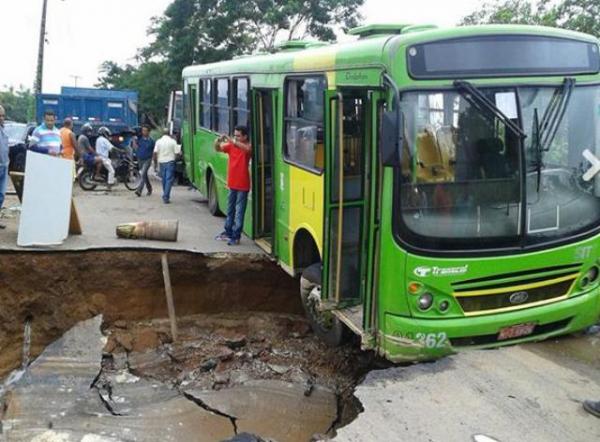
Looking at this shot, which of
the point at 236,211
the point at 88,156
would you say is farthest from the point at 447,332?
the point at 88,156

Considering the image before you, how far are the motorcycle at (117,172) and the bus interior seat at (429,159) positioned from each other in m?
10.7

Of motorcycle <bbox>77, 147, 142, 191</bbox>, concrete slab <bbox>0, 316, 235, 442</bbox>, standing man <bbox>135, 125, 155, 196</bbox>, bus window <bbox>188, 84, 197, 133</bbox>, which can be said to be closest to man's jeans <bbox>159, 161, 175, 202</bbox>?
bus window <bbox>188, 84, 197, 133</bbox>

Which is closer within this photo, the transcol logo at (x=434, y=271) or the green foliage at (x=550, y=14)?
the transcol logo at (x=434, y=271)

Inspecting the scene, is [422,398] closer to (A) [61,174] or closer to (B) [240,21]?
(A) [61,174]

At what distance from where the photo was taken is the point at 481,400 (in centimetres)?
471

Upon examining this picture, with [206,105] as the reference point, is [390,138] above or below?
below

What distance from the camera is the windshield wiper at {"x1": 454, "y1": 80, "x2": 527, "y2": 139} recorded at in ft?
15.5

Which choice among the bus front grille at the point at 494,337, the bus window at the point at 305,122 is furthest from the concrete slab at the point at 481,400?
the bus window at the point at 305,122

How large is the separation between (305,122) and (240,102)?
2.68 metres

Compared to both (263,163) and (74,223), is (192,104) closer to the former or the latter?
(74,223)

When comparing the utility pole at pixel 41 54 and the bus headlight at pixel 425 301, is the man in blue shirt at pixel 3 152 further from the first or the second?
the utility pole at pixel 41 54

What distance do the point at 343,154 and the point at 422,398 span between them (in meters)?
2.10

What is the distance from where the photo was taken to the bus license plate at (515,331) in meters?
5.09

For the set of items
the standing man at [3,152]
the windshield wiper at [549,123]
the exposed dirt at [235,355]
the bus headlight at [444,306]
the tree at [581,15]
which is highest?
the tree at [581,15]
